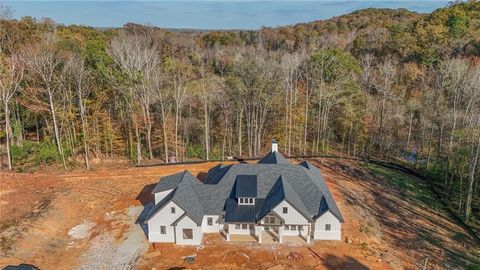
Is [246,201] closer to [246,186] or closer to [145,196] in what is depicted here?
[246,186]

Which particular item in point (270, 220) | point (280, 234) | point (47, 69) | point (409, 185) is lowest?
point (409, 185)

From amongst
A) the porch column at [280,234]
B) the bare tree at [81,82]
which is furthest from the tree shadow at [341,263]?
the bare tree at [81,82]

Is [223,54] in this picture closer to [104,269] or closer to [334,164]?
[334,164]

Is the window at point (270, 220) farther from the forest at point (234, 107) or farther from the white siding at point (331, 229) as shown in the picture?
the forest at point (234, 107)

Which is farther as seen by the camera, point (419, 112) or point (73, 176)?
point (419, 112)

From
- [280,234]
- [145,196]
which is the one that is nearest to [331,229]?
[280,234]

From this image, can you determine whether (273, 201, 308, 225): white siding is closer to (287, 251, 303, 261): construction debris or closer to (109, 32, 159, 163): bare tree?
(287, 251, 303, 261): construction debris

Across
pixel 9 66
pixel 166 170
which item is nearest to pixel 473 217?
pixel 166 170
